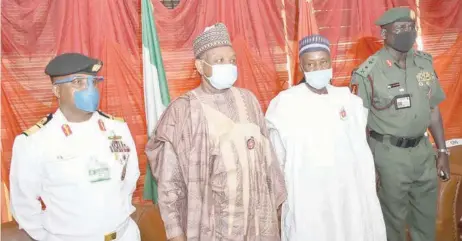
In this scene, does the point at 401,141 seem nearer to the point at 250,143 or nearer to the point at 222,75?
the point at 250,143

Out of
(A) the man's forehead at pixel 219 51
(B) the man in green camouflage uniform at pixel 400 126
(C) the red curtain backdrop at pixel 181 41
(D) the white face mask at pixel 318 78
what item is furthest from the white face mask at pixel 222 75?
(C) the red curtain backdrop at pixel 181 41

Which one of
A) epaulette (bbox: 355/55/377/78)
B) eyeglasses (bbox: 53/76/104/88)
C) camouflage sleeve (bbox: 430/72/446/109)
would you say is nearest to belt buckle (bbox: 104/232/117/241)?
eyeglasses (bbox: 53/76/104/88)

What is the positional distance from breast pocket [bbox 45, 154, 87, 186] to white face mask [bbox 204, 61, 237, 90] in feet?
2.62

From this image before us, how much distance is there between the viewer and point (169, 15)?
3582 millimetres

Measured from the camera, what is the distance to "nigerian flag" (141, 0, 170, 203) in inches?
132

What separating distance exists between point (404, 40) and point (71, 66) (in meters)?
2.21

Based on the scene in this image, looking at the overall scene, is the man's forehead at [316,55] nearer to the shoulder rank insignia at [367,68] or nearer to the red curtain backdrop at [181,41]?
the shoulder rank insignia at [367,68]

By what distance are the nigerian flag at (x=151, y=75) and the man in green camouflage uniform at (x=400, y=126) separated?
1383 millimetres

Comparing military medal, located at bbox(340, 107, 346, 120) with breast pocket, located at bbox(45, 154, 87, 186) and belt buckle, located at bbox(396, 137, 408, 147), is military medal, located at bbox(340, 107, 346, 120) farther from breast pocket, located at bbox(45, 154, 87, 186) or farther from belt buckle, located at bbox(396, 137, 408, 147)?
breast pocket, located at bbox(45, 154, 87, 186)

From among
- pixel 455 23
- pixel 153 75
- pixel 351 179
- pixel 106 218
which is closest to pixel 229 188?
pixel 106 218

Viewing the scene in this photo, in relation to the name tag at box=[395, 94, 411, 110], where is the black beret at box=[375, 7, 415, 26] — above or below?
above

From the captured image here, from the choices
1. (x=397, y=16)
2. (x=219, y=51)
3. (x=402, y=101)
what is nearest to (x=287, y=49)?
(x=397, y=16)

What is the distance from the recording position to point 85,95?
2.31 metres

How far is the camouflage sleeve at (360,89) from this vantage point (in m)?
3.16
